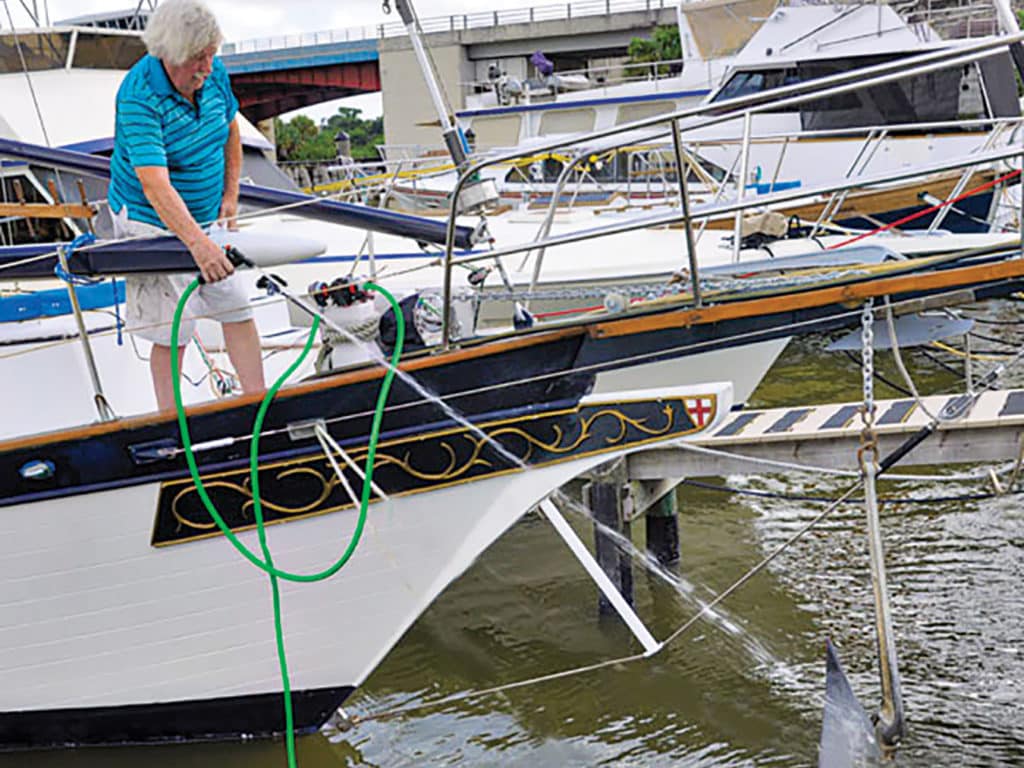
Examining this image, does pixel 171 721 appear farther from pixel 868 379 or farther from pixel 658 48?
pixel 658 48

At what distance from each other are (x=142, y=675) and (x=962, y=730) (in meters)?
3.48

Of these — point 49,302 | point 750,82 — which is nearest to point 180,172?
point 49,302

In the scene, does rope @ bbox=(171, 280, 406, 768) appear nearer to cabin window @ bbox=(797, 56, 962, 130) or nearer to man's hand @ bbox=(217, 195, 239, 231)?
man's hand @ bbox=(217, 195, 239, 231)

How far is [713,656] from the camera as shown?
5863mm

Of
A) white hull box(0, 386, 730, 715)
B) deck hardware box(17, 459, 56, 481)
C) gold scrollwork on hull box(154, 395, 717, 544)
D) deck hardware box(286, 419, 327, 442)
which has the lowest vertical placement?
white hull box(0, 386, 730, 715)

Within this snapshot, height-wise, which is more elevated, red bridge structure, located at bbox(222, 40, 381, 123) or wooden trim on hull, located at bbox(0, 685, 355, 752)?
red bridge structure, located at bbox(222, 40, 381, 123)

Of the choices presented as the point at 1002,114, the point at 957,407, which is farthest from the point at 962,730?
Result: the point at 1002,114

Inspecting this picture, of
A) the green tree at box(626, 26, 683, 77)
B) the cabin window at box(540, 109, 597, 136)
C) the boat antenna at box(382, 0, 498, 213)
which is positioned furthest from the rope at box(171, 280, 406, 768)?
the green tree at box(626, 26, 683, 77)

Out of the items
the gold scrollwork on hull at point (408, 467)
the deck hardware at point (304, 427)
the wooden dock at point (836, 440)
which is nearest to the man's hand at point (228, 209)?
the deck hardware at point (304, 427)

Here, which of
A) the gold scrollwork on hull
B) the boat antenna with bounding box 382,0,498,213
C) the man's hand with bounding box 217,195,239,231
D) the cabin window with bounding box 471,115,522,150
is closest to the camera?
the gold scrollwork on hull

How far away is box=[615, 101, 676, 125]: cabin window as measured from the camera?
63.1 feet

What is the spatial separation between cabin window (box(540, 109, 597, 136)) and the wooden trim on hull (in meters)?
15.8

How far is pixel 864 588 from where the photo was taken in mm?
6555

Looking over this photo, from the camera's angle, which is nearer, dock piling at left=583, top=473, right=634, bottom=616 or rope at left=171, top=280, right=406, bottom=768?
rope at left=171, top=280, right=406, bottom=768
